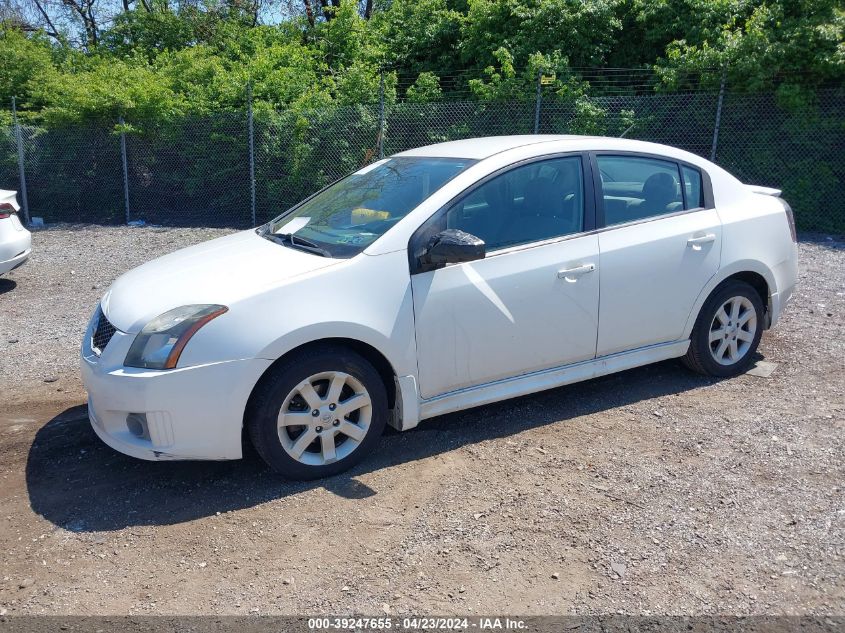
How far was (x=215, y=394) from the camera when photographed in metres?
3.82

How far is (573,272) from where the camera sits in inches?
184

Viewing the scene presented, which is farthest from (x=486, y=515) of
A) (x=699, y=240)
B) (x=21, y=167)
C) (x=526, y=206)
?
(x=21, y=167)

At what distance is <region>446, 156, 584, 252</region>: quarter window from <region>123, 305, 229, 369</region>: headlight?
4.87ft

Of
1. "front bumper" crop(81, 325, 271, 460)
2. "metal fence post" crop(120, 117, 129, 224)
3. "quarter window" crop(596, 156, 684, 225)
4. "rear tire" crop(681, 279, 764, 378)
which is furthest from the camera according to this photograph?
"metal fence post" crop(120, 117, 129, 224)

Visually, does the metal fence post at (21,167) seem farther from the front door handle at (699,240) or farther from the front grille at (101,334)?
the front door handle at (699,240)

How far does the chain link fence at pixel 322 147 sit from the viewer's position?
12031mm

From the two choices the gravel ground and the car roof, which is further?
the car roof

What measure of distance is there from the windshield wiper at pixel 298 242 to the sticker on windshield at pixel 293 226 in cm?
4

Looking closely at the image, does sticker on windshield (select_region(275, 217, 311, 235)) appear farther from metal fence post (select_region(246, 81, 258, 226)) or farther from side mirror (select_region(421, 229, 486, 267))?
metal fence post (select_region(246, 81, 258, 226))

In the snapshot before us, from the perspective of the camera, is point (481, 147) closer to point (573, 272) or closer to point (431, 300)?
point (573, 272)

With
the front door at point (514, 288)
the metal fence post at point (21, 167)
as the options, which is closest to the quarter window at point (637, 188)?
the front door at point (514, 288)

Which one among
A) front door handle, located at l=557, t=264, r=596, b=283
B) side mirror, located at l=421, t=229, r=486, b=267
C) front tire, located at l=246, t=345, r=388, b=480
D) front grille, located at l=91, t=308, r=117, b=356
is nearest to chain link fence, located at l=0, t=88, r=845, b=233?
front door handle, located at l=557, t=264, r=596, b=283

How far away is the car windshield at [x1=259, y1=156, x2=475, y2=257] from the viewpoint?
4469mm

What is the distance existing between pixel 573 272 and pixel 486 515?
5.40ft
